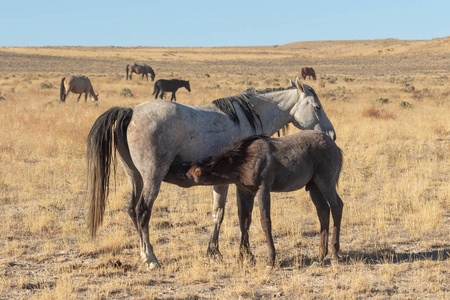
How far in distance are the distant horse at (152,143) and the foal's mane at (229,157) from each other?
1.03 ft

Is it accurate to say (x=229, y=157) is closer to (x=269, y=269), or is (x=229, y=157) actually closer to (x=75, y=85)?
(x=269, y=269)

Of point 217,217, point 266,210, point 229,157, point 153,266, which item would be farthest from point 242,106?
point 153,266

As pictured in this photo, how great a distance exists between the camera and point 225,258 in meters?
6.23

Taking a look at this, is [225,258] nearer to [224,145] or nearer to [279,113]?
[224,145]

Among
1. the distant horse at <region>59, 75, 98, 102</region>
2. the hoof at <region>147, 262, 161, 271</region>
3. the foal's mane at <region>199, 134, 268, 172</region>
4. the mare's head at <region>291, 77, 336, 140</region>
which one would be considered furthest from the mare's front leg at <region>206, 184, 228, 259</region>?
the distant horse at <region>59, 75, 98, 102</region>

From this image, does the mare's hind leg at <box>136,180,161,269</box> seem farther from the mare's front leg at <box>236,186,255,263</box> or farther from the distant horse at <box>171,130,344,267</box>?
the mare's front leg at <box>236,186,255,263</box>

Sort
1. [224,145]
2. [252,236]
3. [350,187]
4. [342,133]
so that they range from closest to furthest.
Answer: [224,145] → [252,236] → [350,187] → [342,133]

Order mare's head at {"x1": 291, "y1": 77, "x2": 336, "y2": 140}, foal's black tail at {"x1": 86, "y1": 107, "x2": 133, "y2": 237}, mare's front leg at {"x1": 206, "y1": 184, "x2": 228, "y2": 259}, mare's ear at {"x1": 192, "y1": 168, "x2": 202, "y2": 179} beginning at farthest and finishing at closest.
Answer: mare's head at {"x1": 291, "y1": 77, "x2": 336, "y2": 140} → mare's front leg at {"x1": 206, "y1": 184, "x2": 228, "y2": 259} → foal's black tail at {"x1": 86, "y1": 107, "x2": 133, "y2": 237} → mare's ear at {"x1": 192, "y1": 168, "x2": 202, "y2": 179}

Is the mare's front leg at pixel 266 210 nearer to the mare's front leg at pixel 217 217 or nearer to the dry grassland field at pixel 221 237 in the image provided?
the dry grassland field at pixel 221 237

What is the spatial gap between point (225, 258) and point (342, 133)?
29.7 ft

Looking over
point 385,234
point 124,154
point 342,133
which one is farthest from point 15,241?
point 342,133

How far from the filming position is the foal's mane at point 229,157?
5.42 metres

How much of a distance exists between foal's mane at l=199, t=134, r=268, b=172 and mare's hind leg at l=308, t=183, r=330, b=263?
3.32 ft

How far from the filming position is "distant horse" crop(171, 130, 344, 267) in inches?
217
